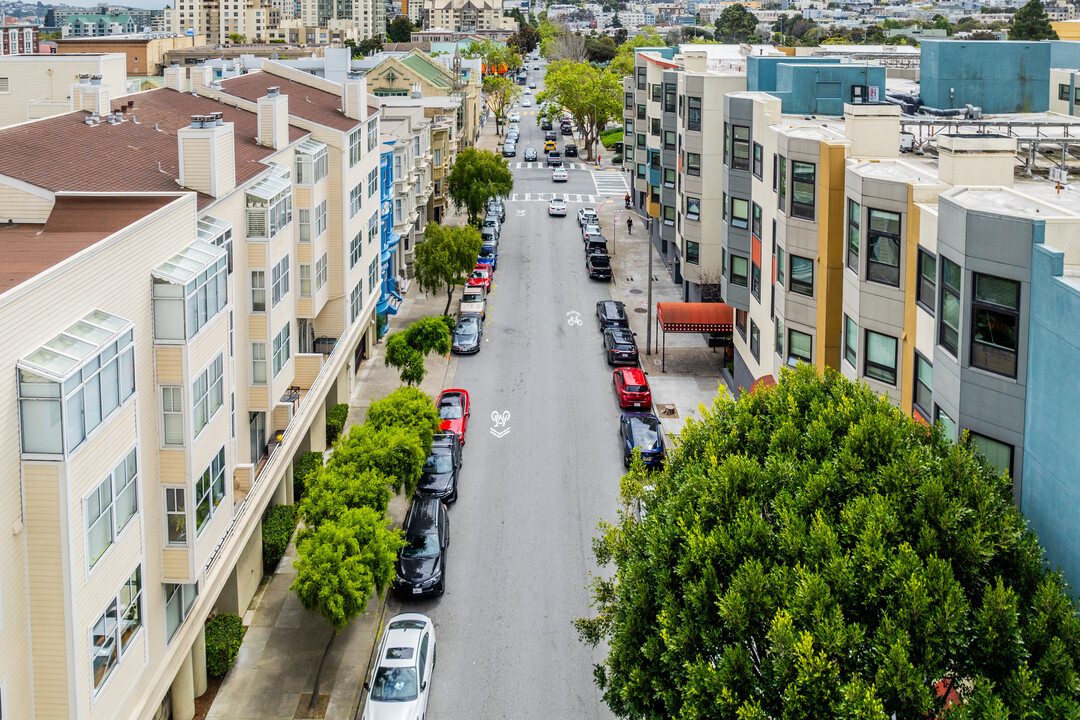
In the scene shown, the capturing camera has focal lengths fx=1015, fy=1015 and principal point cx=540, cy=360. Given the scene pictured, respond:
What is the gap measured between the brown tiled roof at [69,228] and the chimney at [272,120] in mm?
12389

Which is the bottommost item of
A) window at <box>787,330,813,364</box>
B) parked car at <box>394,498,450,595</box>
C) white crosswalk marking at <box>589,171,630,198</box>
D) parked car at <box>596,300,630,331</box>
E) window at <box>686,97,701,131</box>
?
parked car at <box>394,498,450,595</box>

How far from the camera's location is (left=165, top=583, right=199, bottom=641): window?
2241cm

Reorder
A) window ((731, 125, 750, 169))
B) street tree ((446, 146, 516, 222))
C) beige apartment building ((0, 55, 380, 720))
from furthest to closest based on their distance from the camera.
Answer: street tree ((446, 146, 516, 222))
window ((731, 125, 750, 169))
beige apartment building ((0, 55, 380, 720))

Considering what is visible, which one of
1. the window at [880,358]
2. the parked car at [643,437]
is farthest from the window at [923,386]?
the parked car at [643,437]

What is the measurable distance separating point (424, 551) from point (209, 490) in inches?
403

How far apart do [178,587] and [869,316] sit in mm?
19128

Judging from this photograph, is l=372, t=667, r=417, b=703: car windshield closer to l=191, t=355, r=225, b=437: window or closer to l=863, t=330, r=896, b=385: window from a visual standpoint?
l=191, t=355, r=225, b=437: window

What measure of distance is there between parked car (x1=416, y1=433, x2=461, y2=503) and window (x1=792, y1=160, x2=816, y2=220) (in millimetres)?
15369

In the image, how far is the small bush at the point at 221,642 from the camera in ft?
88.5

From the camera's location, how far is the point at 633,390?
4653 cm

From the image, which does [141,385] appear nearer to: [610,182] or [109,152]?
[109,152]

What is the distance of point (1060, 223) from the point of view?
1867 centimetres

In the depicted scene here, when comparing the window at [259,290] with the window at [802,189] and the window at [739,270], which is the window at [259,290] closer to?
the window at [802,189]

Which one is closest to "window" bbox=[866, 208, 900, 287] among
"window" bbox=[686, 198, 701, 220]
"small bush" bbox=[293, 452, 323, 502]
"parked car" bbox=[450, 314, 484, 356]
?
"small bush" bbox=[293, 452, 323, 502]
